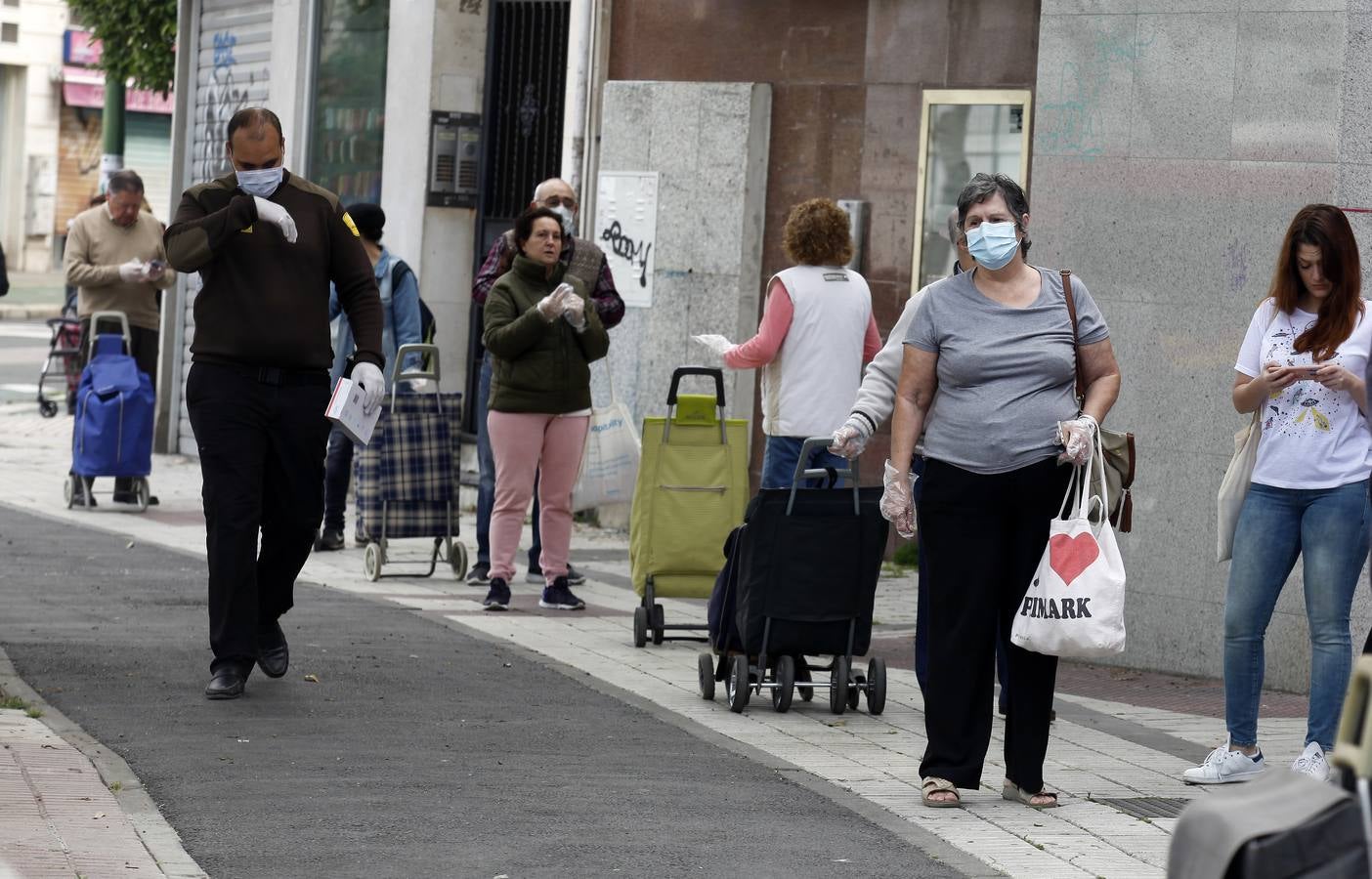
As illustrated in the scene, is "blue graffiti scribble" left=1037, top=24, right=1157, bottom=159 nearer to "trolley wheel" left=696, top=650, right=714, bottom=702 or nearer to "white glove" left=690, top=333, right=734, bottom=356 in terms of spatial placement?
"white glove" left=690, top=333, right=734, bottom=356

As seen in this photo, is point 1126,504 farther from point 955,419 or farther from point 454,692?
point 454,692

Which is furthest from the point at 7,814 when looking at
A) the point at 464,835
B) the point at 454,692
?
the point at 454,692

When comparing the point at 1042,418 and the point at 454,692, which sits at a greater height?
the point at 1042,418

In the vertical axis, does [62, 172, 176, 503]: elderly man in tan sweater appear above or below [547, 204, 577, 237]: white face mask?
below

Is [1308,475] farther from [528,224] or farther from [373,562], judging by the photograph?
[373,562]

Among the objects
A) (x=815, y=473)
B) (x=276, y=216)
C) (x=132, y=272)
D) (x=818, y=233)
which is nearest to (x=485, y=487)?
(x=818, y=233)

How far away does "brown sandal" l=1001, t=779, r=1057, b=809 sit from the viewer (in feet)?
21.6

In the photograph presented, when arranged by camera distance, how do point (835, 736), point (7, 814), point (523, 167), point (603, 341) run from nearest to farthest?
point (7, 814) < point (835, 736) < point (603, 341) < point (523, 167)

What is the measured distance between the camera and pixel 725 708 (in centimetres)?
823

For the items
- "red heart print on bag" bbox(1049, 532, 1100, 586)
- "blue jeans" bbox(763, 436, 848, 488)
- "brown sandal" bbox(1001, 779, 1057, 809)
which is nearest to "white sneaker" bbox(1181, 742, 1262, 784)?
"brown sandal" bbox(1001, 779, 1057, 809)

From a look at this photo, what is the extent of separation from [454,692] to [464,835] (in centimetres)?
235

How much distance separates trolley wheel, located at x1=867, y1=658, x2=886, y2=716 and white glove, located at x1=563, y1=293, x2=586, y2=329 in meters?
2.62

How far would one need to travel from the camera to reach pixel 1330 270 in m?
7.11

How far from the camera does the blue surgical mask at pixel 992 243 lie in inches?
252
